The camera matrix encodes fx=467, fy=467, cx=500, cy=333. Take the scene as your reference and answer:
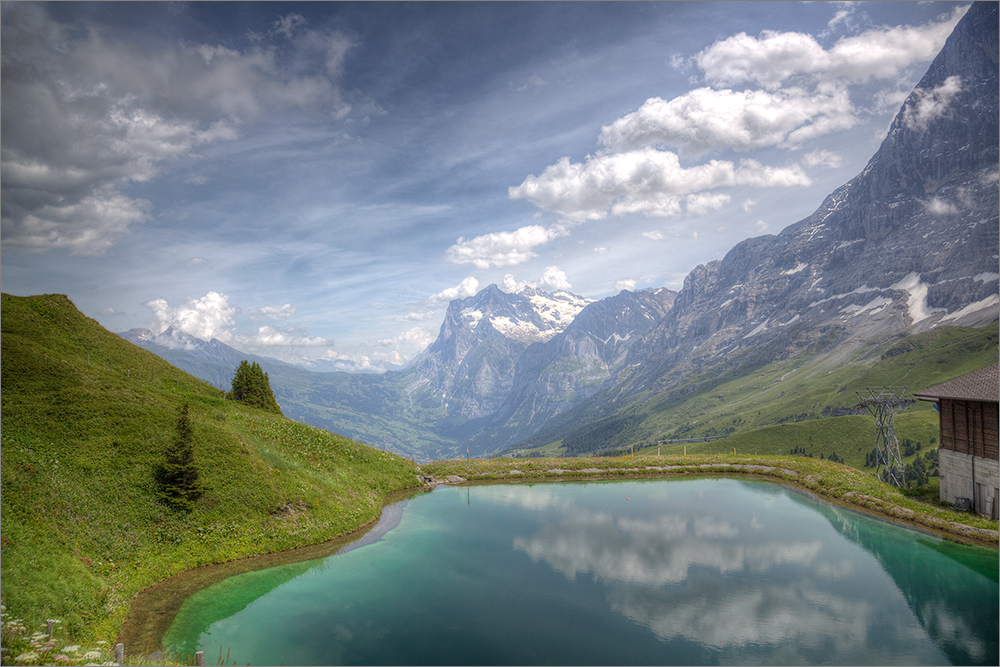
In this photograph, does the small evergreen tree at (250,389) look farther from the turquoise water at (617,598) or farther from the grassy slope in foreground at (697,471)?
the turquoise water at (617,598)

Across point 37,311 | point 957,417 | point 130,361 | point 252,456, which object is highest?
point 37,311

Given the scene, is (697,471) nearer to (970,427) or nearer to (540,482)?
(540,482)

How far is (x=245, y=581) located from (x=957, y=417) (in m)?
52.2

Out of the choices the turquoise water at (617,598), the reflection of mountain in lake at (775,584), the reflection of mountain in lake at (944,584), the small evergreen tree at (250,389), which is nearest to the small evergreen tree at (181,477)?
the turquoise water at (617,598)

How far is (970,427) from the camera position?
117 ft

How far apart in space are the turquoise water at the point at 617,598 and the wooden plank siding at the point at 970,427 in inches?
320

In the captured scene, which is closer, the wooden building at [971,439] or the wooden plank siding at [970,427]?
the wooden building at [971,439]

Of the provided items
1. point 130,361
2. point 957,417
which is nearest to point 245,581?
point 130,361

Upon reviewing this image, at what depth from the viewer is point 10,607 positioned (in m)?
18.3

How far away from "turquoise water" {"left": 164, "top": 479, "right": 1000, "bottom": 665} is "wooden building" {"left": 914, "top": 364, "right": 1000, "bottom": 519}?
20.8ft

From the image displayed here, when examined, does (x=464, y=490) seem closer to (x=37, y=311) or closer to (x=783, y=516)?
(x=783, y=516)

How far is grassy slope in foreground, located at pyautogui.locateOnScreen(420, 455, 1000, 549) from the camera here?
43.4m

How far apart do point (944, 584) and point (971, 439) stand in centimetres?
1578

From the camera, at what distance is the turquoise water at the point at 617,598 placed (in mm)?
20016
